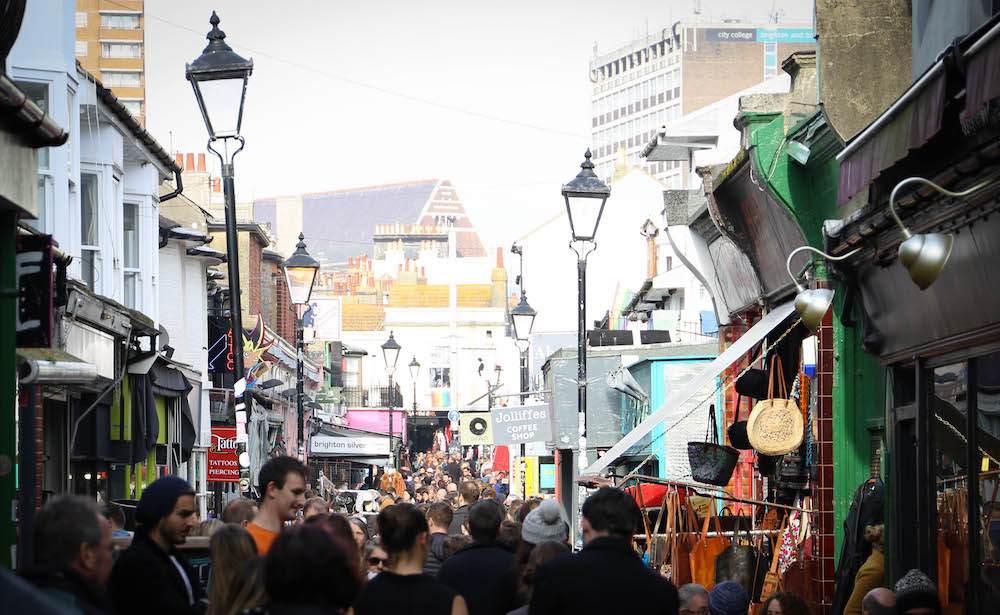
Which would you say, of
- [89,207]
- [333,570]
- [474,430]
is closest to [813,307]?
[333,570]

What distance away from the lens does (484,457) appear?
7875 cm

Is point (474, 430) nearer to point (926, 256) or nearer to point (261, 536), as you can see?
point (261, 536)

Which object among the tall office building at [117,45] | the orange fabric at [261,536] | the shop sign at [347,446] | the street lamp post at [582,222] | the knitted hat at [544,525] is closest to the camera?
the orange fabric at [261,536]

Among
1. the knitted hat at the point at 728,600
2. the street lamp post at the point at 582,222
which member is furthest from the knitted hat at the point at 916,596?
the street lamp post at the point at 582,222

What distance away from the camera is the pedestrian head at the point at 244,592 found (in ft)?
17.1

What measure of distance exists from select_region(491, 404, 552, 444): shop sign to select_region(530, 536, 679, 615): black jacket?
1663 centimetres

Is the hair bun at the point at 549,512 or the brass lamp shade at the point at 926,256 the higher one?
the brass lamp shade at the point at 926,256

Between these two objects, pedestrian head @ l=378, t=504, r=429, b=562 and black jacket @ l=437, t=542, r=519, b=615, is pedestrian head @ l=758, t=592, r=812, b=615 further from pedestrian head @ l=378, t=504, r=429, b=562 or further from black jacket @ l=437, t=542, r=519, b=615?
pedestrian head @ l=378, t=504, r=429, b=562

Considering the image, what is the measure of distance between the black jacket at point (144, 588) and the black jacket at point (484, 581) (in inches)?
70.5

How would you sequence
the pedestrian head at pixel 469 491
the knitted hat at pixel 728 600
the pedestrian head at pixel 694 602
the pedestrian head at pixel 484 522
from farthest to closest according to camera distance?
the pedestrian head at pixel 469 491
the pedestrian head at pixel 694 602
the knitted hat at pixel 728 600
the pedestrian head at pixel 484 522

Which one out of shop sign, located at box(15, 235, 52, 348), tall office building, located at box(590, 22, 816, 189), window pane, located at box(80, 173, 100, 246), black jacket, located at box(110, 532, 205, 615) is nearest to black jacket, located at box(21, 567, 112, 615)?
black jacket, located at box(110, 532, 205, 615)

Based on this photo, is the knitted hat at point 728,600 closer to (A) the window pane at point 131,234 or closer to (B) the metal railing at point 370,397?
(A) the window pane at point 131,234

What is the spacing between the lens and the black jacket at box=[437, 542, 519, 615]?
24.0ft

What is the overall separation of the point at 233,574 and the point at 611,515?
1.68 m
